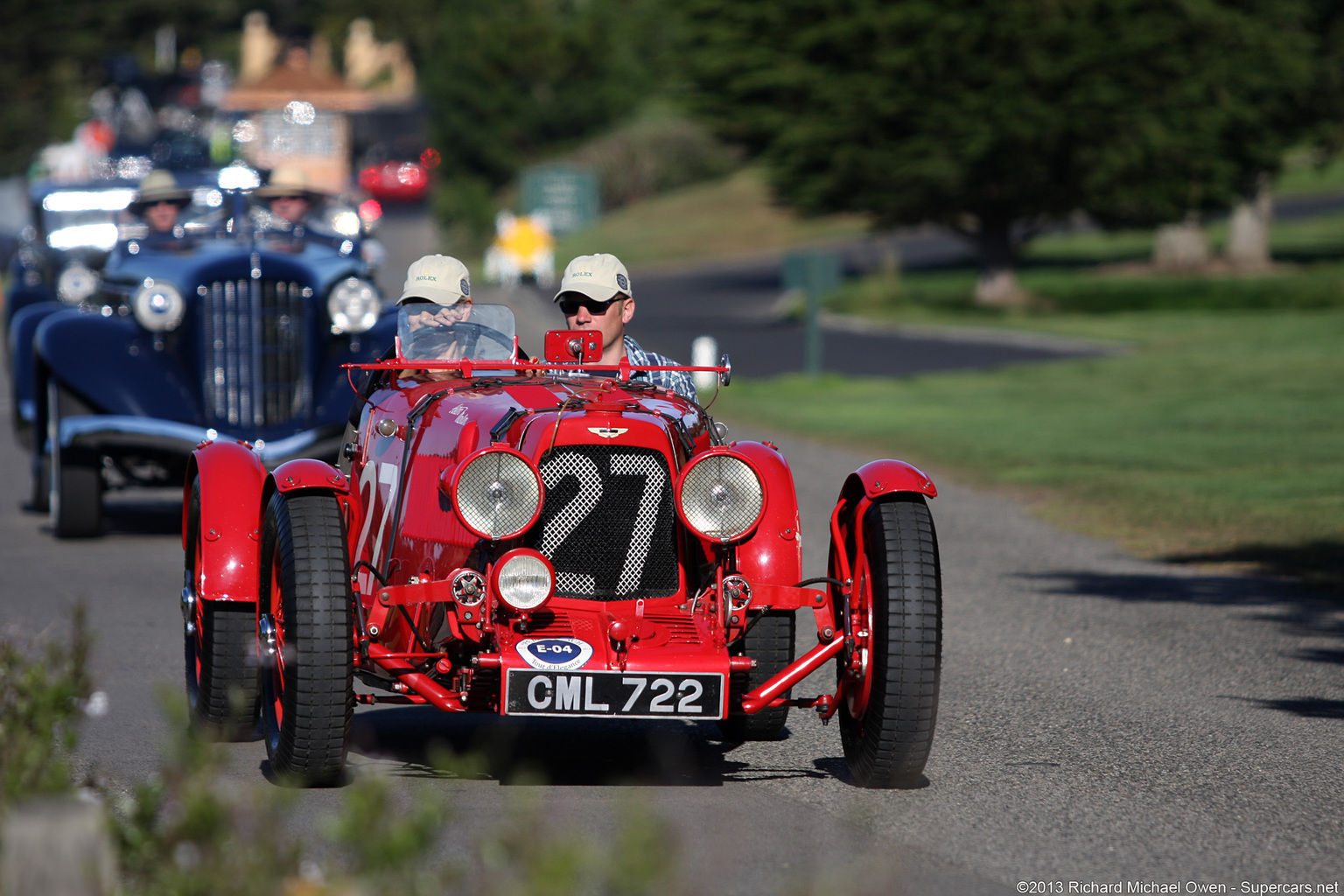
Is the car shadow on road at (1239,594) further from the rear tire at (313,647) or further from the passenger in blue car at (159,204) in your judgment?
the passenger in blue car at (159,204)

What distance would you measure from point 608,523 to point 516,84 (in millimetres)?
56739

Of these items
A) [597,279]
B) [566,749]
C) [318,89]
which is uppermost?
[318,89]

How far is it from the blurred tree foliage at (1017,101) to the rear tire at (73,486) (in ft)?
81.0

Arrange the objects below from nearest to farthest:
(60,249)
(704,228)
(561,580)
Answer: (561,580) < (60,249) < (704,228)

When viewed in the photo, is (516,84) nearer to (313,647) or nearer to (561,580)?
(561,580)

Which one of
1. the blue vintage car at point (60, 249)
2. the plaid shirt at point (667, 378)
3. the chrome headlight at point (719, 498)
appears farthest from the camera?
the blue vintage car at point (60, 249)

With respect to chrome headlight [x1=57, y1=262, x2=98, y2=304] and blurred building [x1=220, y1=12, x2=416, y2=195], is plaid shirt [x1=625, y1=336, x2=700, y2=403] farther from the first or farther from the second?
blurred building [x1=220, y1=12, x2=416, y2=195]

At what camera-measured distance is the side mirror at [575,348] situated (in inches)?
256

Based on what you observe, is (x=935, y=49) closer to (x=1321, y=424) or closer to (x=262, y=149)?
(x=1321, y=424)

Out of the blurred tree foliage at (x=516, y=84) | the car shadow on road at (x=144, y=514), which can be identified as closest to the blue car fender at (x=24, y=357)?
the car shadow on road at (x=144, y=514)

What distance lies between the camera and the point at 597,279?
7.11 m

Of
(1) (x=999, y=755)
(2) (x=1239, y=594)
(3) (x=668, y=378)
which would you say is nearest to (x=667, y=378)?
(3) (x=668, y=378)

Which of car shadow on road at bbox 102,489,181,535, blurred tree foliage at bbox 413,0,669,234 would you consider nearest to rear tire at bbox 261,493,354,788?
car shadow on road at bbox 102,489,181,535

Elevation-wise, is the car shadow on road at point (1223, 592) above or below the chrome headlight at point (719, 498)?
below
